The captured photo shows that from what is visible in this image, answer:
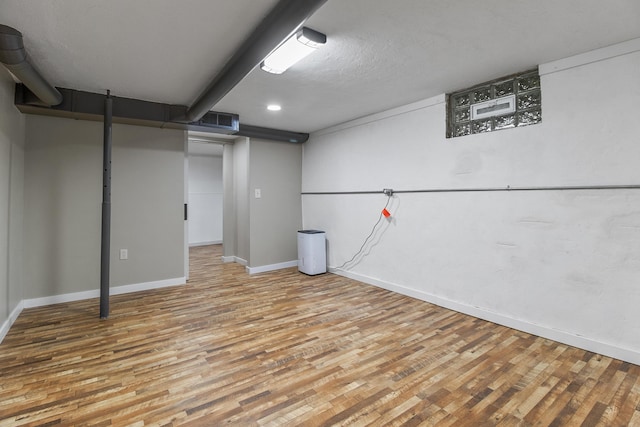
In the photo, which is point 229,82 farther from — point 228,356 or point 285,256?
point 285,256

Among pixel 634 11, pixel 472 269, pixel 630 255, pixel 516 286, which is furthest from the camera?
pixel 472 269

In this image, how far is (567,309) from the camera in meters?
2.44

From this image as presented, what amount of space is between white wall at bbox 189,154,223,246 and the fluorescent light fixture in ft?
19.4

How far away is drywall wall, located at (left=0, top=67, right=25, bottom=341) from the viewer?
252 centimetres

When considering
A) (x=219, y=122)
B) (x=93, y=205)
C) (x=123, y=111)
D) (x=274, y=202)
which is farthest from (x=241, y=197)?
(x=123, y=111)

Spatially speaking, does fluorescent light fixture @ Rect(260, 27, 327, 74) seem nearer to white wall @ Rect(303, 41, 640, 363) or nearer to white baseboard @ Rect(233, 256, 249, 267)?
white wall @ Rect(303, 41, 640, 363)

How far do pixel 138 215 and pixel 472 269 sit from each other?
160 inches

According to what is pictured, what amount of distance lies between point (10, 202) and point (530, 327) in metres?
4.84

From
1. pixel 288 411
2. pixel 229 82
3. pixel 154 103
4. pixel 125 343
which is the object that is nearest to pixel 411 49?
pixel 229 82

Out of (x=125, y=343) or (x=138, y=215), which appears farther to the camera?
(x=138, y=215)

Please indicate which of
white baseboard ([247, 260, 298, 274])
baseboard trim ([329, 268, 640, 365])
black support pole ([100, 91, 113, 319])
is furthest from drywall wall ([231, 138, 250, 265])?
baseboard trim ([329, 268, 640, 365])

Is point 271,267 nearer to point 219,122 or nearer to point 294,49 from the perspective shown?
point 219,122

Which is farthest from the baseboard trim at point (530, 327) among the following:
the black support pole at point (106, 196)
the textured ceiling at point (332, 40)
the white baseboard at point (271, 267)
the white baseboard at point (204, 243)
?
the white baseboard at point (204, 243)

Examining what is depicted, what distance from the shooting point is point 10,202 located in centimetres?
276
